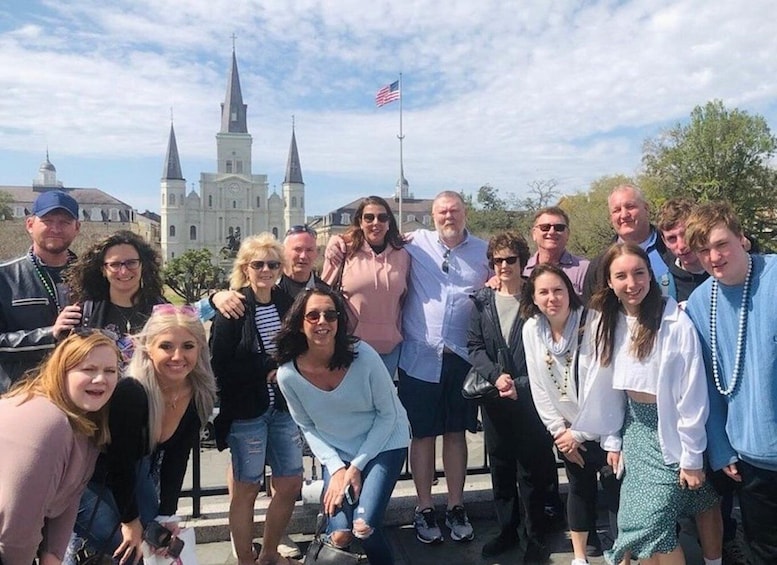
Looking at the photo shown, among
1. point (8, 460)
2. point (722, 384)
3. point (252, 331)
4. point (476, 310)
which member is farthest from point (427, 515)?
point (8, 460)

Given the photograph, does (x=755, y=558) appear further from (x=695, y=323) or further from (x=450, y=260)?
(x=450, y=260)

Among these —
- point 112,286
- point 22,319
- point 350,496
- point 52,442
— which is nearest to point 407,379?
point 350,496

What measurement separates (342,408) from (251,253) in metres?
1.13

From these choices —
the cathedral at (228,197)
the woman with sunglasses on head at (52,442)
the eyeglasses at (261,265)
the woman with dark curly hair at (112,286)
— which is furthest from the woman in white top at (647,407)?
the cathedral at (228,197)

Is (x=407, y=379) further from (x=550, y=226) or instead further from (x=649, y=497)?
(x=649, y=497)

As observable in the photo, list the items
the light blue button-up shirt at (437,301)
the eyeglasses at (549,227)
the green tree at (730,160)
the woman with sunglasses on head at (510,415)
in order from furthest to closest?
the green tree at (730,160) → the light blue button-up shirt at (437,301) → the eyeglasses at (549,227) → the woman with sunglasses on head at (510,415)

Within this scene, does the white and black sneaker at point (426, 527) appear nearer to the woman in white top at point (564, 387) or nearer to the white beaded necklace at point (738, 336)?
the woman in white top at point (564, 387)

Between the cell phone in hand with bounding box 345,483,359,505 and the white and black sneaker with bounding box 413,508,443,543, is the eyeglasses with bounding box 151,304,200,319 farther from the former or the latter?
the white and black sneaker with bounding box 413,508,443,543

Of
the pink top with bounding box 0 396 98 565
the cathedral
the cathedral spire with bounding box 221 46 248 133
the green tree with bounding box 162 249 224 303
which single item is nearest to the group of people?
the pink top with bounding box 0 396 98 565

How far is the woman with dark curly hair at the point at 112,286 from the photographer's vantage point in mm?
3406

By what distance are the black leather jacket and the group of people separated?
0.01 m

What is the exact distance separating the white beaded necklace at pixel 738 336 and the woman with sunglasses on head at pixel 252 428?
A: 2.38 meters

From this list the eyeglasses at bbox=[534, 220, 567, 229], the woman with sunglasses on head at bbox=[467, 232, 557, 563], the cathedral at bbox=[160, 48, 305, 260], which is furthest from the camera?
the cathedral at bbox=[160, 48, 305, 260]

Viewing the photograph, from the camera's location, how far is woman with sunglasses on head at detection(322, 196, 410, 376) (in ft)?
13.7
